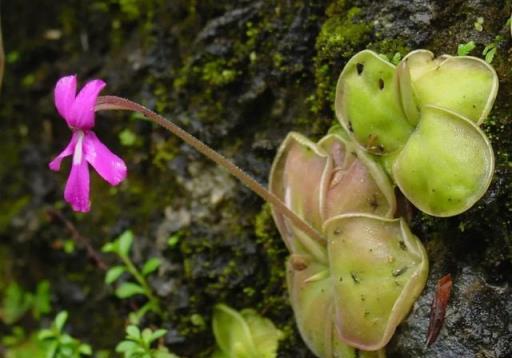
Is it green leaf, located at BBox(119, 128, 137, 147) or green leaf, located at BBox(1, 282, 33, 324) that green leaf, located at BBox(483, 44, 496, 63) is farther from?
green leaf, located at BBox(1, 282, 33, 324)

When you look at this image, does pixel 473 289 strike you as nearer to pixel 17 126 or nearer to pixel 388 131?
pixel 388 131

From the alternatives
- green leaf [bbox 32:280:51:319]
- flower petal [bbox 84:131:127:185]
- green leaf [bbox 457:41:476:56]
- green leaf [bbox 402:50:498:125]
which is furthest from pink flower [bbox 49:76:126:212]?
green leaf [bbox 32:280:51:319]

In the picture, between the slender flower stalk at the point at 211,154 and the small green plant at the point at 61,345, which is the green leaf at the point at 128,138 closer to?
the small green plant at the point at 61,345

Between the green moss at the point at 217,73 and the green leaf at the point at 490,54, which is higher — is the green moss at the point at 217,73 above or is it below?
below

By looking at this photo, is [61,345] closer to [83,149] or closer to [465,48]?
[83,149]

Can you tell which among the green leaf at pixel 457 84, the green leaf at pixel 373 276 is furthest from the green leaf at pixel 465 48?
the green leaf at pixel 373 276

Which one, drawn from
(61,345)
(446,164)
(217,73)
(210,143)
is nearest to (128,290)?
(61,345)
